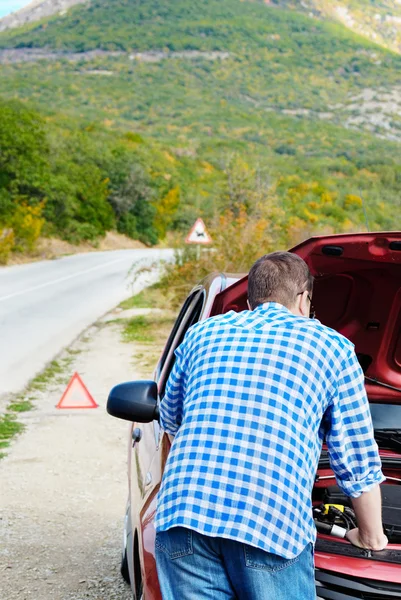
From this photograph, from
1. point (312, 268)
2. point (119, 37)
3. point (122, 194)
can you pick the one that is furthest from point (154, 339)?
point (119, 37)

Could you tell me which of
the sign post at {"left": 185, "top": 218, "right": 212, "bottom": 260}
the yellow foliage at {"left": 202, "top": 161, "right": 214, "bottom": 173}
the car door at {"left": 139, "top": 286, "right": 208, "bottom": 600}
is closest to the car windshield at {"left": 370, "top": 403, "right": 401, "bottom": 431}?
the car door at {"left": 139, "top": 286, "right": 208, "bottom": 600}

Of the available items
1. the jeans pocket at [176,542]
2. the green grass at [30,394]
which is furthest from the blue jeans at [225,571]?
the green grass at [30,394]

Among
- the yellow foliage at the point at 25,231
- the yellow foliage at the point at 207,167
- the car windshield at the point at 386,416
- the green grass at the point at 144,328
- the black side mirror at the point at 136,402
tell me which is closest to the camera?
the black side mirror at the point at 136,402

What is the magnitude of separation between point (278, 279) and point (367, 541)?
83 cm

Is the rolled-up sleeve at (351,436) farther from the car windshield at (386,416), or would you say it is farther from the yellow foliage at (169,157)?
the yellow foliage at (169,157)

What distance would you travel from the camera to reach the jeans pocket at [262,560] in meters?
2.13

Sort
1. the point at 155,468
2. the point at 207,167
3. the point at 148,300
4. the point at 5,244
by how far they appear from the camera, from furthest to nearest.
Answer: the point at 207,167 → the point at 5,244 → the point at 148,300 → the point at 155,468

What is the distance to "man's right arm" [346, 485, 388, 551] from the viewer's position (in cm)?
235

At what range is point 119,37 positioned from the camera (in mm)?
166000

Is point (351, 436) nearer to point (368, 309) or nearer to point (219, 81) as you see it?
point (368, 309)

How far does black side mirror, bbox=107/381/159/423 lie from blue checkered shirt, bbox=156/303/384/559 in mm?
663

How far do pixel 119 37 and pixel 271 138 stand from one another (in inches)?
2463

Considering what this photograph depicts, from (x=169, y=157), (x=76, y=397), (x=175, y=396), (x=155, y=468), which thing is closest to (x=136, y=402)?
(x=155, y=468)

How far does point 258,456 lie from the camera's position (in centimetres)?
218
